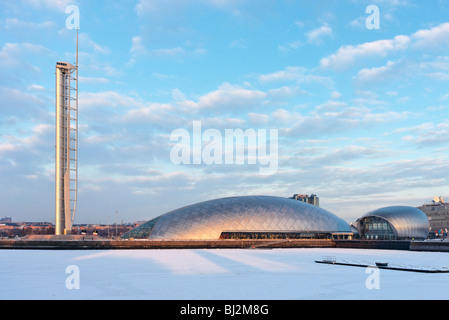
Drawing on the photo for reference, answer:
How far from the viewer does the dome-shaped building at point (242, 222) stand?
80.4 metres

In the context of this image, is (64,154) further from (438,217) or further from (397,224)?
(438,217)

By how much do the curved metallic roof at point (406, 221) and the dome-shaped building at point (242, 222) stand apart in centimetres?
896

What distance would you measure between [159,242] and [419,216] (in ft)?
172

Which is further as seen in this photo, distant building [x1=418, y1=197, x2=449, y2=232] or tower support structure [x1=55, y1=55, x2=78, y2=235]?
distant building [x1=418, y1=197, x2=449, y2=232]

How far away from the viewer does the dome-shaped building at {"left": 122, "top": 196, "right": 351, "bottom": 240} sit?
8038 centimetres

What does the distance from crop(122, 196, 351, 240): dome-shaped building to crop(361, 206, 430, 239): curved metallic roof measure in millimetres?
8958

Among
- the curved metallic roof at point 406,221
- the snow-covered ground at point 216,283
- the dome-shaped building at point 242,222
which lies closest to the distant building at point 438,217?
the curved metallic roof at point 406,221

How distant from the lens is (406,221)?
3425 inches

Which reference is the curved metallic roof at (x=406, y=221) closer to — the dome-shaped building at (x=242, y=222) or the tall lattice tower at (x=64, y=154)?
the dome-shaped building at (x=242, y=222)

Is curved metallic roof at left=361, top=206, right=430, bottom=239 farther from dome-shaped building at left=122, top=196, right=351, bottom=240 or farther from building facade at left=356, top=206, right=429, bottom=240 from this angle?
dome-shaped building at left=122, top=196, right=351, bottom=240

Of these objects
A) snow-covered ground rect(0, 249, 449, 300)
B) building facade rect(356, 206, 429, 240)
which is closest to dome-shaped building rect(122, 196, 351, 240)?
building facade rect(356, 206, 429, 240)
